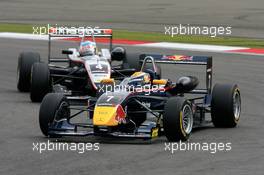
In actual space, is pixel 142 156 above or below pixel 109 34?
below

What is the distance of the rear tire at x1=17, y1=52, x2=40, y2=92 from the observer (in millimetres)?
19547

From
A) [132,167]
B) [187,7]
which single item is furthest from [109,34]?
[187,7]

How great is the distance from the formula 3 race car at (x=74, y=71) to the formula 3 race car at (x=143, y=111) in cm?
245

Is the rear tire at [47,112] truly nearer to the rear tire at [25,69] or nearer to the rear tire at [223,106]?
the rear tire at [223,106]

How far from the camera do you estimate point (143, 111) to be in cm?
1412

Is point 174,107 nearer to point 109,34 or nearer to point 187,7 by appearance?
point 109,34

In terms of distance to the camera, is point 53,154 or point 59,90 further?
point 59,90

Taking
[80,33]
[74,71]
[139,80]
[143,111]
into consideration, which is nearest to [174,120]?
[143,111]

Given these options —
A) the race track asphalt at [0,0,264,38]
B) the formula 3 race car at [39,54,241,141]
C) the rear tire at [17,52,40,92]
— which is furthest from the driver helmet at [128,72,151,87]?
the race track asphalt at [0,0,264,38]

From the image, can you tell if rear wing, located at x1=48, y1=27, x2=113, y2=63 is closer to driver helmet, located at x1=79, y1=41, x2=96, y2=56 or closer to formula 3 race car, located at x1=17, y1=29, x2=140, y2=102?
formula 3 race car, located at x1=17, y1=29, x2=140, y2=102

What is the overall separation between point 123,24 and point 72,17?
3241 mm

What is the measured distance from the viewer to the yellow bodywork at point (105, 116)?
13.4m

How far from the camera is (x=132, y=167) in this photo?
1174 centimetres

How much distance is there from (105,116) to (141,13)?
2566cm
